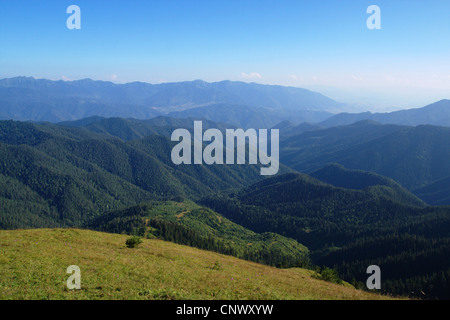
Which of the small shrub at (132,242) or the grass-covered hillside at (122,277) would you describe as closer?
the grass-covered hillside at (122,277)

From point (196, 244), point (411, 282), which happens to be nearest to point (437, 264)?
point (411, 282)

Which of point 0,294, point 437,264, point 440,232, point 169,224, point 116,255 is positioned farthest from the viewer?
point 440,232

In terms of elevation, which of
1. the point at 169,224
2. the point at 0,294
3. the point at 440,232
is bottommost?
the point at 440,232

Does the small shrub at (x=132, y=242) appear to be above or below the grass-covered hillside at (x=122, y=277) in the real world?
below

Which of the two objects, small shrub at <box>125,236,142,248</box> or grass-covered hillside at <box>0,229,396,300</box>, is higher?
grass-covered hillside at <box>0,229,396,300</box>

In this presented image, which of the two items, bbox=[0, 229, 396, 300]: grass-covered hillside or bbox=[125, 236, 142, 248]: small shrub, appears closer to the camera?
bbox=[0, 229, 396, 300]: grass-covered hillside
